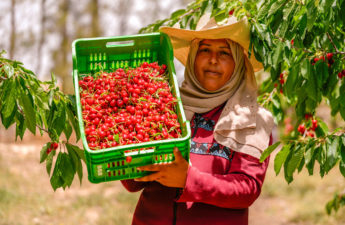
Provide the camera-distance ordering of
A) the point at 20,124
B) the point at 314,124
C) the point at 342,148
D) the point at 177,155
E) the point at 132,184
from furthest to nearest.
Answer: the point at 314,124
the point at 132,184
the point at 20,124
the point at 342,148
the point at 177,155

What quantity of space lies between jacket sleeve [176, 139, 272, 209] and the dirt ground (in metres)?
2.86

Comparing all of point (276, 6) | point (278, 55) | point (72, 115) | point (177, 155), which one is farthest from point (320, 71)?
point (72, 115)

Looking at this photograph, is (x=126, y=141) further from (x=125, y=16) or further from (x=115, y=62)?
(x=125, y=16)

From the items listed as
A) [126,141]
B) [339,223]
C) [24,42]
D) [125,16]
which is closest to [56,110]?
[126,141]

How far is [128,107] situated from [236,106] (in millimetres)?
513

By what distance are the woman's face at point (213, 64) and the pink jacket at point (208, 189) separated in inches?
5.5

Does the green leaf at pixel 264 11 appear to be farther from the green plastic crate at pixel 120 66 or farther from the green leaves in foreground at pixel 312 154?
the green leaves in foreground at pixel 312 154

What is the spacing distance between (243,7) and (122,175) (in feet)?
3.10

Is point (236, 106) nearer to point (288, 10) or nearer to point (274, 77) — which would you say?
point (274, 77)

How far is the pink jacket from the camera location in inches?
64.3

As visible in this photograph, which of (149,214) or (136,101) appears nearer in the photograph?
(136,101)

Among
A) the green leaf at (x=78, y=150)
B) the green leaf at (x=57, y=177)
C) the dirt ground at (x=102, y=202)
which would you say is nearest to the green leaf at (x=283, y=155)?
the green leaf at (x=78, y=150)

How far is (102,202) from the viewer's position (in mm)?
4949

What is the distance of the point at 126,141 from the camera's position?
1.53 m
